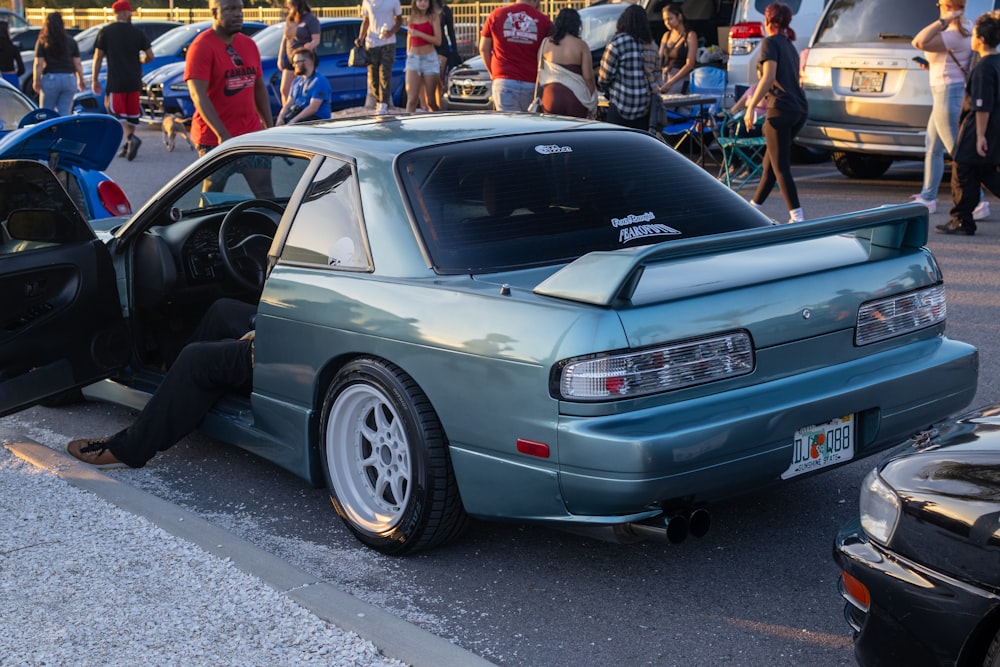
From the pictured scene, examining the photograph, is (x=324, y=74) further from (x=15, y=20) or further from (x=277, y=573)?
(x=277, y=573)

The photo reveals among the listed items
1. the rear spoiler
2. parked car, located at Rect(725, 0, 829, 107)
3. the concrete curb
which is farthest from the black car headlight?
parked car, located at Rect(725, 0, 829, 107)

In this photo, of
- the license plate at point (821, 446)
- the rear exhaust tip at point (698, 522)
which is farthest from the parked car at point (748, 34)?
the rear exhaust tip at point (698, 522)

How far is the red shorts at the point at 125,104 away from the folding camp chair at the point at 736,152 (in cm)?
804

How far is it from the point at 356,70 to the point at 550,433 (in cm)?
1760

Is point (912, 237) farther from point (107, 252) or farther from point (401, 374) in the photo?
point (107, 252)

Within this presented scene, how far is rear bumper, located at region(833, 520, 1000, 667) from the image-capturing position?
8.74 ft

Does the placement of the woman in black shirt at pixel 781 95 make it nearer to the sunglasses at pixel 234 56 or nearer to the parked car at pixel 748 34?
the sunglasses at pixel 234 56

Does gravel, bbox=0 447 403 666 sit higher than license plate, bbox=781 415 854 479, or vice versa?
license plate, bbox=781 415 854 479

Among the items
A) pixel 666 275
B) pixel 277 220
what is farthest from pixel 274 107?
pixel 666 275

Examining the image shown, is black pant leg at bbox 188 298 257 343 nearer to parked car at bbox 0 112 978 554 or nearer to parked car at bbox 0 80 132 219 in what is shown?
parked car at bbox 0 112 978 554

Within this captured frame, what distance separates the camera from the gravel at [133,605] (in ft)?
11.5

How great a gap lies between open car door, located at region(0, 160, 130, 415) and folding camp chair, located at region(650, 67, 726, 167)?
23.9 feet

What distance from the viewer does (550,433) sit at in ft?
12.1

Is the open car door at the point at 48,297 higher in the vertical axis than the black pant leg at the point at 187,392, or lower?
higher
